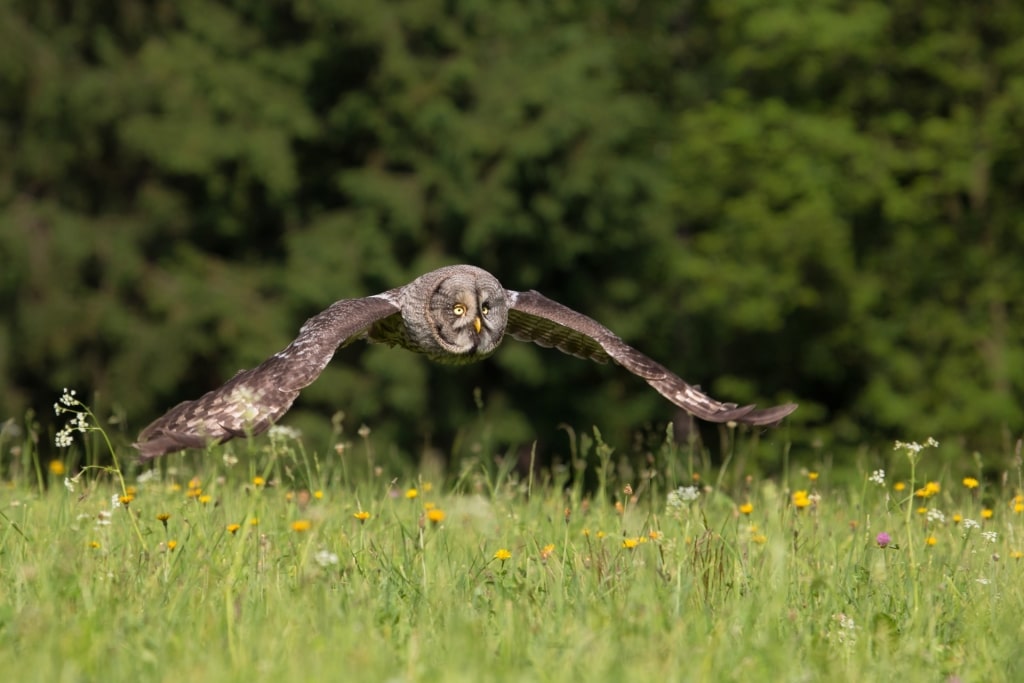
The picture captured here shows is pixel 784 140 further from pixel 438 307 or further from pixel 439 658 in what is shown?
pixel 439 658

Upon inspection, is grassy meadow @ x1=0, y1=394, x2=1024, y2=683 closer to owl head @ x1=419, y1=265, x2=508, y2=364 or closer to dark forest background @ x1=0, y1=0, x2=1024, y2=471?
owl head @ x1=419, y1=265, x2=508, y2=364

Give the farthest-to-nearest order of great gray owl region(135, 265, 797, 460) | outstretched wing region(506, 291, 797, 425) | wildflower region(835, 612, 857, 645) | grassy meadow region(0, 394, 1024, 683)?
1. outstretched wing region(506, 291, 797, 425)
2. great gray owl region(135, 265, 797, 460)
3. wildflower region(835, 612, 857, 645)
4. grassy meadow region(0, 394, 1024, 683)

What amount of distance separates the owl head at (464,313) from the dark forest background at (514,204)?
45.1 feet

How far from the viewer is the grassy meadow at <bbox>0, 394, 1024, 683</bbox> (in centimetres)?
393

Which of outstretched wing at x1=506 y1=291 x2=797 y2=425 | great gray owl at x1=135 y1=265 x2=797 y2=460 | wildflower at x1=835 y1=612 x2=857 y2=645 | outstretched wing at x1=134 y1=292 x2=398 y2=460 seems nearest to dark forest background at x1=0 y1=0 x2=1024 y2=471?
outstretched wing at x1=506 y1=291 x2=797 y2=425

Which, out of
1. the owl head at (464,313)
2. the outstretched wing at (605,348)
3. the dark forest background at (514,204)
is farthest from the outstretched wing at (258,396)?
the dark forest background at (514,204)

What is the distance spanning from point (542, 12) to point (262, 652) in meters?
21.4

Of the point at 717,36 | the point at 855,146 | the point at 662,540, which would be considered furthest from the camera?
the point at 717,36

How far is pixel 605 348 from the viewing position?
7098 mm

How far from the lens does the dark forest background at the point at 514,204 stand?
21938 millimetres

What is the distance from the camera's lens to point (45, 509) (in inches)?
241

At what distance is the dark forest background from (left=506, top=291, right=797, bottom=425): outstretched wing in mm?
13571

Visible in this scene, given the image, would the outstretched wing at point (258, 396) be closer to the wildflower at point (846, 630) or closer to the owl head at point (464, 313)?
the owl head at point (464, 313)

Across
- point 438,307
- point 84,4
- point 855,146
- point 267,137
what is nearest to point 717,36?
point 855,146
